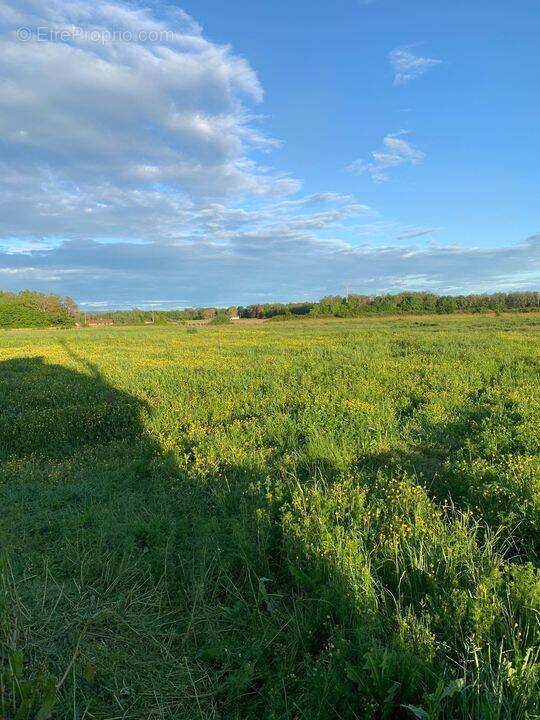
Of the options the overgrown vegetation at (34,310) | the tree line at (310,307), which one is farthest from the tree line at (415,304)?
the overgrown vegetation at (34,310)

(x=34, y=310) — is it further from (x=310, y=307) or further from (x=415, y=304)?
(x=415, y=304)

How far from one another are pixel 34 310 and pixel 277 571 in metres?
112

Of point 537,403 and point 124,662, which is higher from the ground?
point 537,403

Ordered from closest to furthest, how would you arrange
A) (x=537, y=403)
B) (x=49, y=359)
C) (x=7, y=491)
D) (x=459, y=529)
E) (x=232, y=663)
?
(x=232, y=663)
(x=459, y=529)
(x=7, y=491)
(x=537, y=403)
(x=49, y=359)

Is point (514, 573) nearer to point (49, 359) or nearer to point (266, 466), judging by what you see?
point (266, 466)

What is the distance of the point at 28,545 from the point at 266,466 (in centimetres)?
288

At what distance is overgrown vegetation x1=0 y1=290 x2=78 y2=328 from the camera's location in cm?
9356

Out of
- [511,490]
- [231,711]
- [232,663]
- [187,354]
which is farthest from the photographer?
[187,354]

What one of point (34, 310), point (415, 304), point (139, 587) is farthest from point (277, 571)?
point (34, 310)

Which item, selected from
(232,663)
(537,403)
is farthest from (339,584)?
(537,403)

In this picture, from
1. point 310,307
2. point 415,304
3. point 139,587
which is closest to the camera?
point 139,587

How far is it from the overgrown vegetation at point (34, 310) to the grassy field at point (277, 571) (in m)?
101

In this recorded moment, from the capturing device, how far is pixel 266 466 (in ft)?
19.2

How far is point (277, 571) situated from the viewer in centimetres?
361
